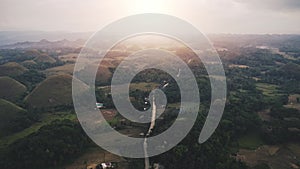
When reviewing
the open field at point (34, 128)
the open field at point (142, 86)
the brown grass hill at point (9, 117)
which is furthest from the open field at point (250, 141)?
the brown grass hill at point (9, 117)

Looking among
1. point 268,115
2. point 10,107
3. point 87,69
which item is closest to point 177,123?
point 268,115

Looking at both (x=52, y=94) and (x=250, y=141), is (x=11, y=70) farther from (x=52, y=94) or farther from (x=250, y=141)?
(x=250, y=141)

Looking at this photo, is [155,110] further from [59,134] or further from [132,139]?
[59,134]

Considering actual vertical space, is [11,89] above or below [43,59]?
below

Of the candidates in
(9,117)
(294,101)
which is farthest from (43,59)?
(294,101)

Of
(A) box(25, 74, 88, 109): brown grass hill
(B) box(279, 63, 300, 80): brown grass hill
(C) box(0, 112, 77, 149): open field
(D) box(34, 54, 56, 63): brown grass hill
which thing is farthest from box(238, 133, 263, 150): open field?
(D) box(34, 54, 56, 63): brown grass hill
